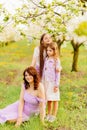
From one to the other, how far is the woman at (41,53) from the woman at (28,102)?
0.71 metres

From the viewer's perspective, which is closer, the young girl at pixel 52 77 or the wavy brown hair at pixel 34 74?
the wavy brown hair at pixel 34 74

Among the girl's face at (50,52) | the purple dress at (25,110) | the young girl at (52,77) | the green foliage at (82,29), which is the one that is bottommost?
the green foliage at (82,29)

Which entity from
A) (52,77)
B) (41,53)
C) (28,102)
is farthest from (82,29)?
(28,102)

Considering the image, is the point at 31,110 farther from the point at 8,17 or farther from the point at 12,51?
the point at 12,51

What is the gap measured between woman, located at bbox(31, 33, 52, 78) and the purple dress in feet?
2.80

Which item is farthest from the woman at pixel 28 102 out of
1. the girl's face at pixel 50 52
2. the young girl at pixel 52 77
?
the girl's face at pixel 50 52

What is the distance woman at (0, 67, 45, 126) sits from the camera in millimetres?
8227

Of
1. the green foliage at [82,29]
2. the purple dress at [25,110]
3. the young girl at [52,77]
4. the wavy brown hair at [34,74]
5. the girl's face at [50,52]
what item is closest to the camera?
the wavy brown hair at [34,74]

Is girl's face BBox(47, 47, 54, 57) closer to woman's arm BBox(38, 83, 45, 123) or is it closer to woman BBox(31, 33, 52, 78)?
woman BBox(31, 33, 52, 78)

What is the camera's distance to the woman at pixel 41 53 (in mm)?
8586

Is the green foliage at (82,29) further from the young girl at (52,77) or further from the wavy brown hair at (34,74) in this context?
the wavy brown hair at (34,74)

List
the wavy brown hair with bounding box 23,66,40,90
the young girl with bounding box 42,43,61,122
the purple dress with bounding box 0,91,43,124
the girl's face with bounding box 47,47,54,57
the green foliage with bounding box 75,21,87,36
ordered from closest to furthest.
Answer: the wavy brown hair with bounding box 23,66,40,90, the purple dress with bounding box 0,91,43,124, the girl's face with bounding box 47,47,54,57, the young girl with bounding box 42,43,61,122, the green foliage with bounding box 75,21,87,36

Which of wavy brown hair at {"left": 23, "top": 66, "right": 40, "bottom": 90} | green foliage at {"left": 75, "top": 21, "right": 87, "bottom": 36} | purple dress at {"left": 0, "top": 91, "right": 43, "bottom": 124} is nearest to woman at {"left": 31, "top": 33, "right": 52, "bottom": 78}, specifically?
wavy brown hair at {"left": 23, "top": 66, "right": 40, "bottom": 90}

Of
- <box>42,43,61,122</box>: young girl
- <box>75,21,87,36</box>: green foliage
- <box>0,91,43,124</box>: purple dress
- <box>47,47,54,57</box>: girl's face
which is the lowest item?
<box>75,21,87,36</box>: green foliage
